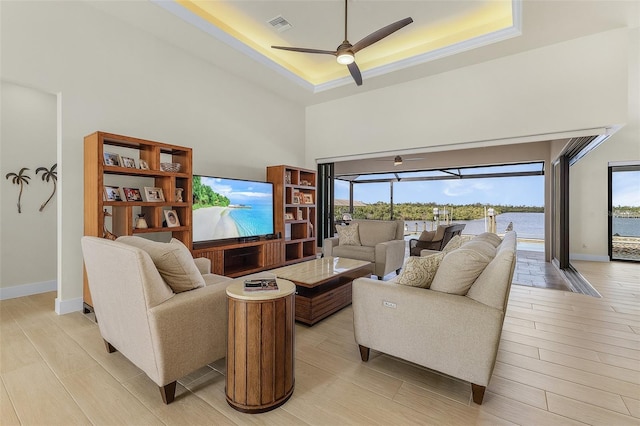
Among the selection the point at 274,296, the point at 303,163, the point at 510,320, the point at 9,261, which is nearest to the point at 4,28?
the point at 9,261

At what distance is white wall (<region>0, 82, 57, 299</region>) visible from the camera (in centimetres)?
357

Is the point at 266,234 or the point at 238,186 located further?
the point at 266,234

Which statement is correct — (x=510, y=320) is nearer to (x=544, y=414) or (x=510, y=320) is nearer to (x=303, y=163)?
(x=544, y=414)

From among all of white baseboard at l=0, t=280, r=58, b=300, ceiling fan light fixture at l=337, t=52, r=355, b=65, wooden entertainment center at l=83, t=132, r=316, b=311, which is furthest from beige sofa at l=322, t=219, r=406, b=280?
white baseboard at l=0, t=280, r=58, b=300

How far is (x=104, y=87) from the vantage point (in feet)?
A: 10.8

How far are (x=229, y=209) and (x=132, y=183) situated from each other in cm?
124

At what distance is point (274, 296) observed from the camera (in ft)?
5.32

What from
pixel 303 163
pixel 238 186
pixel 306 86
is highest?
pixel 306 86

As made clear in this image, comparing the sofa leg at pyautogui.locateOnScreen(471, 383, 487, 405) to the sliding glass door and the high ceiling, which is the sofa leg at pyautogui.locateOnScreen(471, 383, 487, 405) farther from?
the sliding glass door

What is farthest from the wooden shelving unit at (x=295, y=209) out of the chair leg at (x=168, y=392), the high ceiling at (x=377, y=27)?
the chair leg at (x=168, y=392)

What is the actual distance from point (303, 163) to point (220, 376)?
4.81 meters

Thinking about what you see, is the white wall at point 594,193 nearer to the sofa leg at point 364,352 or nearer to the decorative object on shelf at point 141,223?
the sofa leg at point 364,352

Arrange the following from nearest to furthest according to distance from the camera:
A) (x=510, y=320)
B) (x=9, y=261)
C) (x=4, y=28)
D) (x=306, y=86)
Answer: (x=4, y=28)
(x=510, y=320)
(x=9, y=261)
(x=306, y=86)

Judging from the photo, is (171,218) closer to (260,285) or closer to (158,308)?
(158,308)
